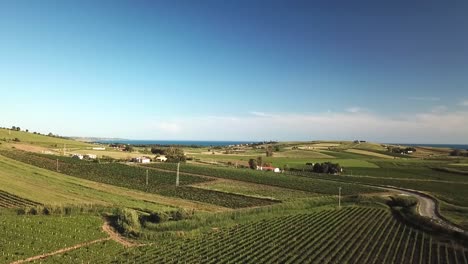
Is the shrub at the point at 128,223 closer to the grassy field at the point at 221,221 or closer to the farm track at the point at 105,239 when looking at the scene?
the grassy field at the point at 221,221

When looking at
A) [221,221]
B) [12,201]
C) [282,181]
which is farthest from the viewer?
[282,181]

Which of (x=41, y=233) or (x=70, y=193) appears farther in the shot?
(x=70, y=193)

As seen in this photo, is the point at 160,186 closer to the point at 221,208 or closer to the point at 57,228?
the point at 221,208

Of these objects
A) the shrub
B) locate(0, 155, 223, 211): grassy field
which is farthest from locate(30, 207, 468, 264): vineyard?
locate(0, 155, 223, 211): grassy field

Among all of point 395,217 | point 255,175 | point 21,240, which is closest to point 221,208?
point 395,217

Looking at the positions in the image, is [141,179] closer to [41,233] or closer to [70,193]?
[70,193]

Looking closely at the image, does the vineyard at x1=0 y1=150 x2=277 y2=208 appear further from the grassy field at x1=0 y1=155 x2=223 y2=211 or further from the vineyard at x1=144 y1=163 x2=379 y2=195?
the vineyard at x1=144 y1=163 x2=379 y2=195

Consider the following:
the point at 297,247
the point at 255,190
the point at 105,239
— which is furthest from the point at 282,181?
the point at 105,239

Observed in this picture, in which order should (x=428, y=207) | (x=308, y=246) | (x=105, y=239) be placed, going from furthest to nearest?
(x=428, y=207) → (x=105, y=239) → (x=308, y=246)
